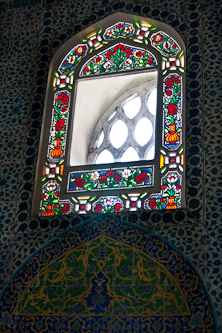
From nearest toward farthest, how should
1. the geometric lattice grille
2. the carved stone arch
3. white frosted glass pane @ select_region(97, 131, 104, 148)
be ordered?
the carved stone arch
the geometric lattice grille
white frosted glass pane @ select_region(97, 131, 104, 148)

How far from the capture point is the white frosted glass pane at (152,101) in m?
5.41

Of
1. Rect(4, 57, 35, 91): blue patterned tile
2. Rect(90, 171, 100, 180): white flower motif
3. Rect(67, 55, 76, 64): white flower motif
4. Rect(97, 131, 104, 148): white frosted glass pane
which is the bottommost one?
Rect(90, 171, 100, 180): white flower motif

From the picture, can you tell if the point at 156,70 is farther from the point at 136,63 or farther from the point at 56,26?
the point at 56,26

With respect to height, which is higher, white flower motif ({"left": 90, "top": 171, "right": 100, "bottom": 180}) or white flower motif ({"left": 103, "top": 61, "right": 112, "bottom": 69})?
white flower motif ({"left": 103, "top": 61, "right": 112, "bottom": 69})

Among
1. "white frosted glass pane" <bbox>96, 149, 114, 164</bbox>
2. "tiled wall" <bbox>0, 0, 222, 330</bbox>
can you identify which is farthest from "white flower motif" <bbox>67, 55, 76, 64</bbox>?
"white frosted glass pane" <bbox>96, 149, 114, 164</bbox>

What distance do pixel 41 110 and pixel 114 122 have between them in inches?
26.4

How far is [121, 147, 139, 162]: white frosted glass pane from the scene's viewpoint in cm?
518

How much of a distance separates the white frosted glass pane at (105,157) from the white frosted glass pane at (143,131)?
28cm

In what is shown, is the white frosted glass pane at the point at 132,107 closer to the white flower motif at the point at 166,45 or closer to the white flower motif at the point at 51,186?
the white flower motif at the point at 166,45

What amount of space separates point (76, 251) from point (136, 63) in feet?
6.05

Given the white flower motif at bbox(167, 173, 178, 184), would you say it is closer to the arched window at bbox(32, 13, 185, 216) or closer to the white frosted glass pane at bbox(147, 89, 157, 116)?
the arched window at bbox(32, 13, 185, 216)

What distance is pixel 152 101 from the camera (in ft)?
17.9

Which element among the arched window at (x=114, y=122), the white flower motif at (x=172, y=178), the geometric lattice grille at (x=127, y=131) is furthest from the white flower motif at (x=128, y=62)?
the white flower motif at (x=172, y=178)

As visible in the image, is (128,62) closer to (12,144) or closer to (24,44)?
(24,44)
